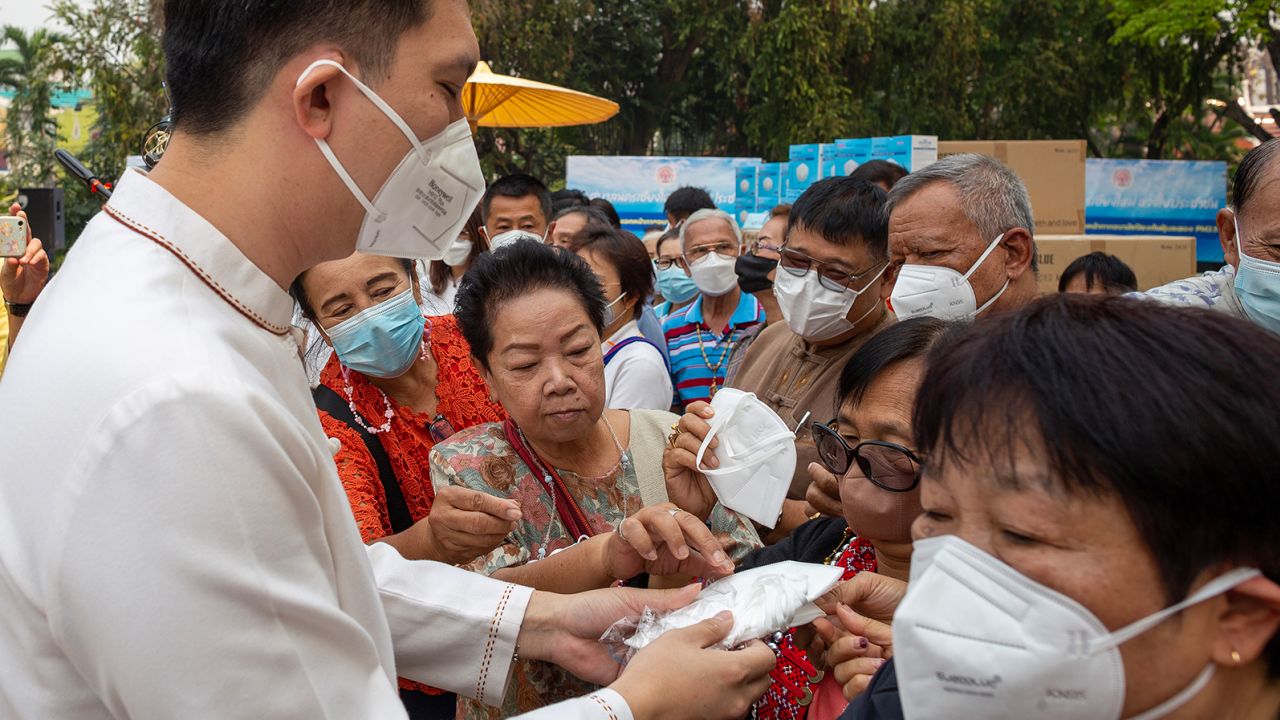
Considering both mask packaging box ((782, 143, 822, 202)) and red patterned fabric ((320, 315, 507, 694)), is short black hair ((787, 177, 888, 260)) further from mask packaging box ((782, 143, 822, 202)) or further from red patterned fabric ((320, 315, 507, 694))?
mask packaging box ((782, 143, 822, 202))

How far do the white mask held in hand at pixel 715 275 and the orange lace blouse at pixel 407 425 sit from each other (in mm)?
3080

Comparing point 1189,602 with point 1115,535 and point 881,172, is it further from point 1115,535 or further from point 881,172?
point 881,172

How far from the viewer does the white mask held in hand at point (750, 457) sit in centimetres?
246

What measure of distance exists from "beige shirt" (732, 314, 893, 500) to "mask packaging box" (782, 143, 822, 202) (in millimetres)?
5074

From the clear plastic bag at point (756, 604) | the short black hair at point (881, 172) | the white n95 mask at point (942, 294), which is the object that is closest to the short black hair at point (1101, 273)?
the short black hair at point (881, 172)

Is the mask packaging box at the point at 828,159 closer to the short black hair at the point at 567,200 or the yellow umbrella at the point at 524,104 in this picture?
the short black hair at the point at 567,200

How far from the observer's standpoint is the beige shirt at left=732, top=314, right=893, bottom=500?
3563mm

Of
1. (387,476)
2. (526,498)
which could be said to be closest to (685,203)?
(387,476)

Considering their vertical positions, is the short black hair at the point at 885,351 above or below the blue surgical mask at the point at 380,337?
above

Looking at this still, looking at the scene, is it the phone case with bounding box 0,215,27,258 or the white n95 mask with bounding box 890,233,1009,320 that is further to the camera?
the phone case with bounding box 0,215,27,258

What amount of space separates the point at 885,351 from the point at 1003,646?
116 centimetres

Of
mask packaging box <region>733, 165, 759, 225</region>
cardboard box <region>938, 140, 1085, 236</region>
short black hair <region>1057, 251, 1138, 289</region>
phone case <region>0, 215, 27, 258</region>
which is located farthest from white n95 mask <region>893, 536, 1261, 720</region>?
mask packaging box <region>733, 165, 759, 225</region>

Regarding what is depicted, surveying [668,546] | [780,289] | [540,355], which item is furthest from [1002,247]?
[668,546]

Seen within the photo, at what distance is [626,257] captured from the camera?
578cm
